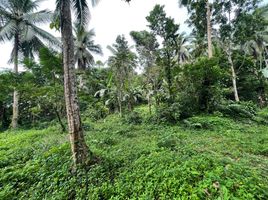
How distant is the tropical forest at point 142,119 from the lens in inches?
145

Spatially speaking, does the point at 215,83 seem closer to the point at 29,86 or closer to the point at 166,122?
the point at 166,122

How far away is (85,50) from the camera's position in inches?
857

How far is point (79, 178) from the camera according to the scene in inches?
167

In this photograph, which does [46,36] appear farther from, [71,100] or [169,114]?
[71,100]

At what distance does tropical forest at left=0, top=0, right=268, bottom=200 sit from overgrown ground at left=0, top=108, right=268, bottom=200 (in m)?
0.02

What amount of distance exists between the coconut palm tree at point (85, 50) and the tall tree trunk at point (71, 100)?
16494 mm

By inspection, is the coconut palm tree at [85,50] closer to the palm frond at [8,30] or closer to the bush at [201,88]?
the palm frond at [8,30]

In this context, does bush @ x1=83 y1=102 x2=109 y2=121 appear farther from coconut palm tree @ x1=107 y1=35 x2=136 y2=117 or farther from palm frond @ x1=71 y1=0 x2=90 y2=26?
palm frond @ x1=71 y1=0 x2=90 y2=26

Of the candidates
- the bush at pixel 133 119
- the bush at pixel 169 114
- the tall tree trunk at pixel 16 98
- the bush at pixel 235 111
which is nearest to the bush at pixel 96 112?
the bush at pixel 133 119

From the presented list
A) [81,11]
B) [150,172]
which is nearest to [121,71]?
[81,11]

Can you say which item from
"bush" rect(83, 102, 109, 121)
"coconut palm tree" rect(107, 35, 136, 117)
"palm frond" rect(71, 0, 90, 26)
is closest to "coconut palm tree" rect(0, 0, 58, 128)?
"bush" rect(83, 102, 109, 121)

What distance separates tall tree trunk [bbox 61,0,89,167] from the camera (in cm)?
466

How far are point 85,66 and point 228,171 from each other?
20.3 meters

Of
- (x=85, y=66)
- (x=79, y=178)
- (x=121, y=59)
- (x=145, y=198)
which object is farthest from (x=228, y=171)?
(x=85, y=66)
